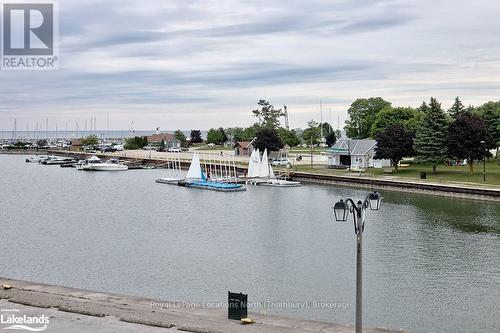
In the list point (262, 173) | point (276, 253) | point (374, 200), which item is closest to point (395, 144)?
point (262, 173)

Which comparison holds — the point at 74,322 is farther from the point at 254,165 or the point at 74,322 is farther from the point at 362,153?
the point at 362,153

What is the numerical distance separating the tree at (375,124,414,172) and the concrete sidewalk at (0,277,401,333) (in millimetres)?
70424

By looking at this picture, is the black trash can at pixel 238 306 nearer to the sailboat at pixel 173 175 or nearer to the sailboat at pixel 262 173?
the sailboat at pixel 262 173

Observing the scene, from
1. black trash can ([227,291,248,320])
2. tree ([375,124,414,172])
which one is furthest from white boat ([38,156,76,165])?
black trash can ([227,291,248,320])

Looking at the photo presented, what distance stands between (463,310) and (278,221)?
99.8ft

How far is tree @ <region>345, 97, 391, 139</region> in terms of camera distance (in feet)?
552

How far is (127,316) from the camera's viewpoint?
81.1 ft

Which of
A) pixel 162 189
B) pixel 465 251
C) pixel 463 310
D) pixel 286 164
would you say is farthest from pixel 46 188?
pixel 463 310

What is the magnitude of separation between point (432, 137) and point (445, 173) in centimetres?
575

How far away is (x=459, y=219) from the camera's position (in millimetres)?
60500

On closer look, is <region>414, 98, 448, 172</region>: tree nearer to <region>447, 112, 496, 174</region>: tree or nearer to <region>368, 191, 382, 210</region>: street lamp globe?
<region>447, 112, 496, 174</region>: tree

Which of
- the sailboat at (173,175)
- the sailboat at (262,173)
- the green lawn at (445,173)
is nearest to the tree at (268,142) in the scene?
the sailboat at (173,175)

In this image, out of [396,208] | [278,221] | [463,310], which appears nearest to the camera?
[463,310]

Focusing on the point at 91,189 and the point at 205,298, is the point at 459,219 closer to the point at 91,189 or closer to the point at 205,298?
the point at 205,298
